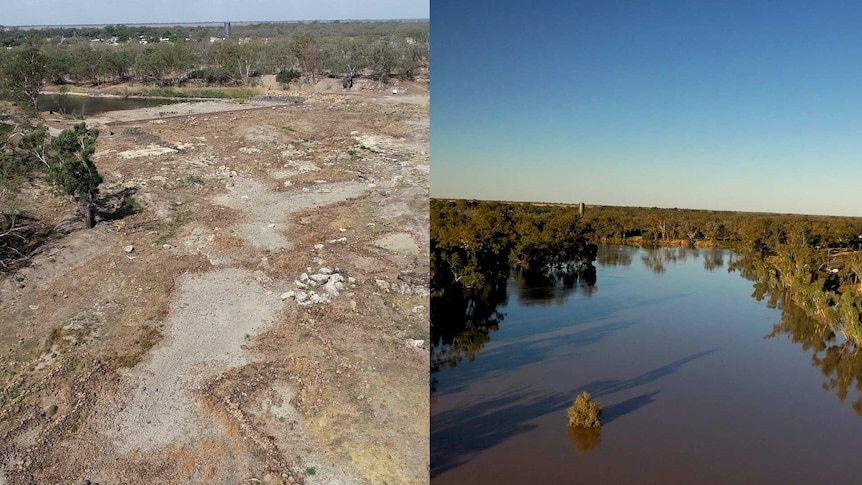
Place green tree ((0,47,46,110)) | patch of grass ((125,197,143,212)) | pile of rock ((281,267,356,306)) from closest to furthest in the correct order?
1. pile of rock ((281,267,356,306))
2. patch of grass ((125,197,143,212))
3. green tree ((0,47,46,110))

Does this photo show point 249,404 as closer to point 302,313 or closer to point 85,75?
point 302,313

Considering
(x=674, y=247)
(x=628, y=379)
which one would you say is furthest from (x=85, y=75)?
(x=674, y=247)

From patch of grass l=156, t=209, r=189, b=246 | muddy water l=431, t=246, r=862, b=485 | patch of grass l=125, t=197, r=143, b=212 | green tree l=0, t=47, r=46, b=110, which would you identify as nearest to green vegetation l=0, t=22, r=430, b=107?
green tree l=0, t=47, r=46, b=110

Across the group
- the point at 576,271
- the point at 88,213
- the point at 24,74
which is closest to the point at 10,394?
the point at 88,213

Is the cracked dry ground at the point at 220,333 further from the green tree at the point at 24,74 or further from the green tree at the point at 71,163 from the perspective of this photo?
the green tree at the point at 24,74

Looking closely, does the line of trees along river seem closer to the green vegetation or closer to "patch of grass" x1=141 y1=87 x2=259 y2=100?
the green vegetation

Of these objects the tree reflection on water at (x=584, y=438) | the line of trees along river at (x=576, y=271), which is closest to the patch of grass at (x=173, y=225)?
the line of trees along river at (x=576, y=271)

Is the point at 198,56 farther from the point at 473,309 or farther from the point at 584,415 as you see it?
the point at 584,415
